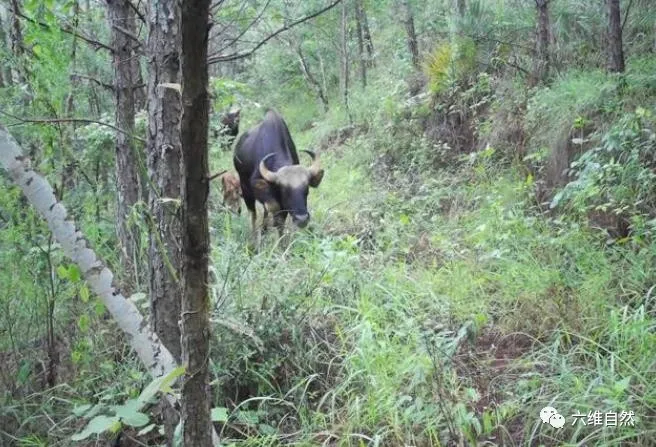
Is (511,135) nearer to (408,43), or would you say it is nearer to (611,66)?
(611,66)

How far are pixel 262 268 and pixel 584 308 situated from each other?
7.58 feet

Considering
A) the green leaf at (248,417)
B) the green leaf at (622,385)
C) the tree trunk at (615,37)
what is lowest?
the green leaf at (248,417)

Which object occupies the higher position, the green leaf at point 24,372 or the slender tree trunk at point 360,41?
the slender tree trunk at point 360,41

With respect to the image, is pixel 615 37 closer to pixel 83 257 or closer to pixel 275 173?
pixel 275 173

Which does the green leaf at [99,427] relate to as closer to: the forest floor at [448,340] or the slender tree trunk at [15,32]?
the forest floor at [448,340]

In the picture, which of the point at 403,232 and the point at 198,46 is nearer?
the point at 198,46

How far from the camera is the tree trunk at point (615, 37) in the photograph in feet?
17.9

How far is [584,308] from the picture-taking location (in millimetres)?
3646

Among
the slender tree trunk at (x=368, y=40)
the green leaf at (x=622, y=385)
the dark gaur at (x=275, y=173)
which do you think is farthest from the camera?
the slender tree trunk at (x=368, y=40)

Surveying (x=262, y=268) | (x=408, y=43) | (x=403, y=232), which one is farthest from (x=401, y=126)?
(x=262, y=268)

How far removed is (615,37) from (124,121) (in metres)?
4.26

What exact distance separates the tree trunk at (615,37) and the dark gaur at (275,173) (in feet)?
11.2

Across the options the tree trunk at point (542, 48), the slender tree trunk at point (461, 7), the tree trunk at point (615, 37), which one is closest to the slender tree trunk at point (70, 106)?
the tree trunk at point (615, 37)

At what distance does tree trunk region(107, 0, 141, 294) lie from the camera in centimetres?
405
